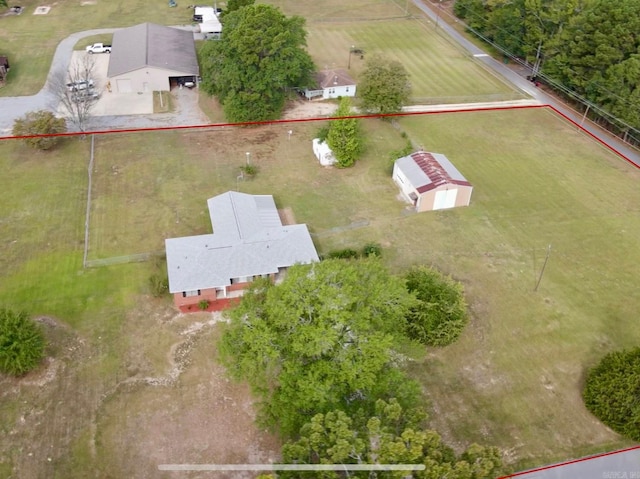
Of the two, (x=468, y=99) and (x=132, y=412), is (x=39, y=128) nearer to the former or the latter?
(x=132, y=412)

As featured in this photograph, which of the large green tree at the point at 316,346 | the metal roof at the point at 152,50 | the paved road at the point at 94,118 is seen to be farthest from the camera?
the metal roof at the point at 152,50

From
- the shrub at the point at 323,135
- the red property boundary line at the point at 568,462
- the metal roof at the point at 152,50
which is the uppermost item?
the metal roof at the point at 152,50

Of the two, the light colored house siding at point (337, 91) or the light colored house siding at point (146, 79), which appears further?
the light colored house siding at point (337, 91)

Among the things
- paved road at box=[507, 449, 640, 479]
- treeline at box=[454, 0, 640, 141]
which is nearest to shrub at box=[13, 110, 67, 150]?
paved road at box=[507, 449, 640, 479]

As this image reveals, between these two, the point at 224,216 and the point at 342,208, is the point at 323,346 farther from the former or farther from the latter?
the point at 342,208

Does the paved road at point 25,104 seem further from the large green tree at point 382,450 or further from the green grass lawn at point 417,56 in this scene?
the large green tree at point 382,450

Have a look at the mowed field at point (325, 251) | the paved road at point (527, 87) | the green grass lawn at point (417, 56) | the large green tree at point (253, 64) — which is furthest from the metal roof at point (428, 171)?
the paved road at point (527, 87)

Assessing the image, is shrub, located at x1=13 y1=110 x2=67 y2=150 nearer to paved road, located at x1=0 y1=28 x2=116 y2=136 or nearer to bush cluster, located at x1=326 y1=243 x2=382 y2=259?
paved road, located at x1=0 y1=28 x2=116 y2=136

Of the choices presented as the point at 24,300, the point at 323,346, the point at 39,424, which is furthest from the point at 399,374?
the point at 24,300
